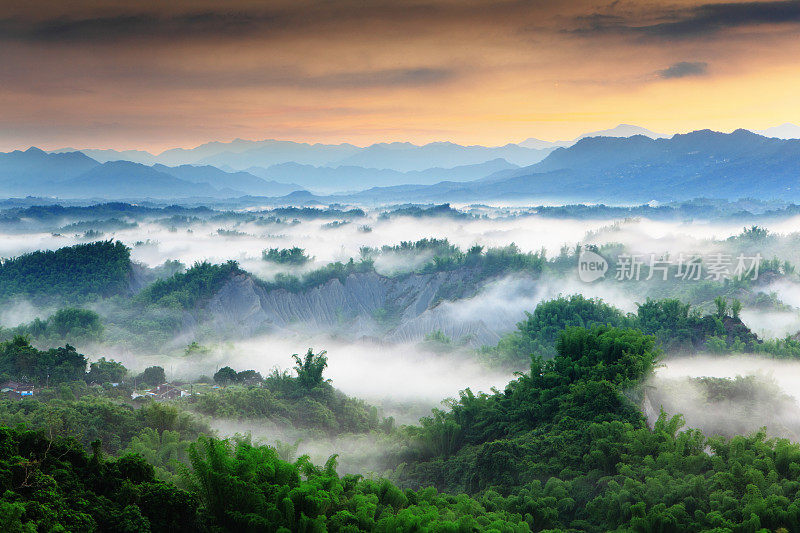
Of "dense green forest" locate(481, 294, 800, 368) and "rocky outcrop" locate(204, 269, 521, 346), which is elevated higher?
A: "dense green forest" locate(481, 294, 800, 368)

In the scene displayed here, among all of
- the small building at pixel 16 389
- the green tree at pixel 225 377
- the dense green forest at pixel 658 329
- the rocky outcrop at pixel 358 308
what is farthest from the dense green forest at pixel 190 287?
the dense green forest at pixel 658 329

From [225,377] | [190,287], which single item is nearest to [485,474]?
[225,377]

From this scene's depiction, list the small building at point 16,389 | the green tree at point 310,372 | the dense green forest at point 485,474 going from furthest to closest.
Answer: the green tree at point 310,372, the small building at point 16,389, the dense green forest at point 485,474

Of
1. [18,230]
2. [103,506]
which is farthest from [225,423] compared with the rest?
[18,230]

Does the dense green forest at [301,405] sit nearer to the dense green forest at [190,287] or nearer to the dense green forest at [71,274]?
the dense green forest at [190,287]

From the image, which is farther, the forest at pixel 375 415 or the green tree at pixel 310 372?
the green tree at pixel 310 372

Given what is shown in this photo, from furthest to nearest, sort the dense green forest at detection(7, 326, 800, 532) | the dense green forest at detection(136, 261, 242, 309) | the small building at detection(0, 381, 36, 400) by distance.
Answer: the dense green forest at detection(136, 261, 242, 309)
the small building at detection(0, 381, 36, 400)
the dense green forest at detection(7, 326, 800, 532)

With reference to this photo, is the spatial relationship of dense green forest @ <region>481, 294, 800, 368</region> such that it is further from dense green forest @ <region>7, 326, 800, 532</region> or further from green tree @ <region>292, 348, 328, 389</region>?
dense green forest @ <region>7, 326, 800, 532</region>

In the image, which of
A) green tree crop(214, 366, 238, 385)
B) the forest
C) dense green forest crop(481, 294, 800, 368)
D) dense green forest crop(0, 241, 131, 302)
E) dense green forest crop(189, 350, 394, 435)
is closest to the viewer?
the forest

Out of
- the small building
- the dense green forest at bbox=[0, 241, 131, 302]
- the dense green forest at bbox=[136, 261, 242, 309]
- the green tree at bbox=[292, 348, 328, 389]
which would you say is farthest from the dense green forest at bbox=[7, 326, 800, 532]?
the dense green forest at bbox=[0, 241, 131, 302]

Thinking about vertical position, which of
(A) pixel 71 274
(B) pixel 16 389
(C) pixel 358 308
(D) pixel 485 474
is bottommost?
(C) pixel 358 308

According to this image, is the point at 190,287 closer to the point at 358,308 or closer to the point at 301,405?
the point at 358,308

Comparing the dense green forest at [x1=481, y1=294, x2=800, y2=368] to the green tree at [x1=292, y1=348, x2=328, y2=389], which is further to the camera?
the dense green forest at [x1=481, y1=294, x2=800, y2=368]
